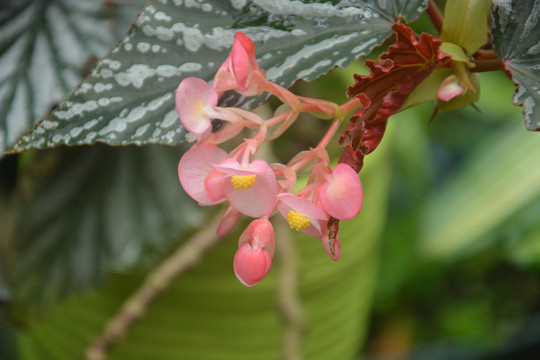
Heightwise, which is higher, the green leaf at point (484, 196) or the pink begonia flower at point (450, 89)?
the pink begonia flower at point (450, 89)

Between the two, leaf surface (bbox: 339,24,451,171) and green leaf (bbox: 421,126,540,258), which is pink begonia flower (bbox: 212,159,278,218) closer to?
leaf surface (bbox: 339,24,451,171)

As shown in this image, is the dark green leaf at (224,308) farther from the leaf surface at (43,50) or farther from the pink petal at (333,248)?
the pink petal at (333,248)

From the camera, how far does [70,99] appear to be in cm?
28

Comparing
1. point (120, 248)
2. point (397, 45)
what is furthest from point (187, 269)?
point (397, 45)

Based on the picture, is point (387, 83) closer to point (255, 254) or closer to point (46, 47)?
point (255, 254)

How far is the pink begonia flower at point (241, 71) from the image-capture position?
230mm

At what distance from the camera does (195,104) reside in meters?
0.25

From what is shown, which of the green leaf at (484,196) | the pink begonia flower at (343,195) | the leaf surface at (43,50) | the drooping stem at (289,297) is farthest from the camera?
the green leaf at (484,196)

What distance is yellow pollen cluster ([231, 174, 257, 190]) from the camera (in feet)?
0.74

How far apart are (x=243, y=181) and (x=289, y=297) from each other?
0.37 meters

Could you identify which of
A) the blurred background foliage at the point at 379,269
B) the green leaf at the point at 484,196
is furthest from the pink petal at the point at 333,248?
the green leaf at the point at 484,196

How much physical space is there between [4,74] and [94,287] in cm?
26

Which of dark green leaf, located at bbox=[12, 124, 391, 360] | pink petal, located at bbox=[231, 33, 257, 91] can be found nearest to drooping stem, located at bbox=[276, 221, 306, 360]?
dark green leaf, located at bbox=[12, 124, 391, 360]

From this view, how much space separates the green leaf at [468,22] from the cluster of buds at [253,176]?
0.08 m
